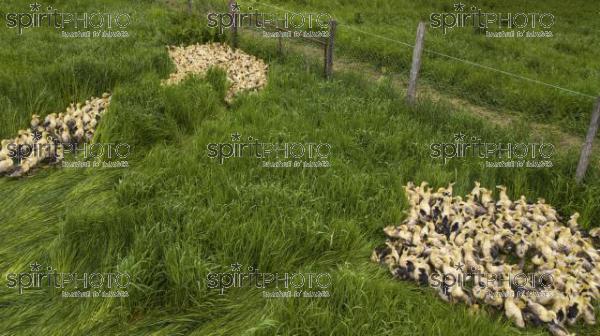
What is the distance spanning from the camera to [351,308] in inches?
168

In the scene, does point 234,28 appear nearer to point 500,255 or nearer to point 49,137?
point 49,137

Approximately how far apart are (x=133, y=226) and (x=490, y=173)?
4989mm

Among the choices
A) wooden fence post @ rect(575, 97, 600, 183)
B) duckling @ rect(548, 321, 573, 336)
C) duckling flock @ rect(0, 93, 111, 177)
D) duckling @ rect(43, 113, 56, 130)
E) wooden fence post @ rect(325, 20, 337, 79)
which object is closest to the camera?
duckling @ rect(548, 321, 573, 336)

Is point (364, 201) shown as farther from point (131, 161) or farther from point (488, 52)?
point (488, 52)

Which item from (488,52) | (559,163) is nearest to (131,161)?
(559,163)
